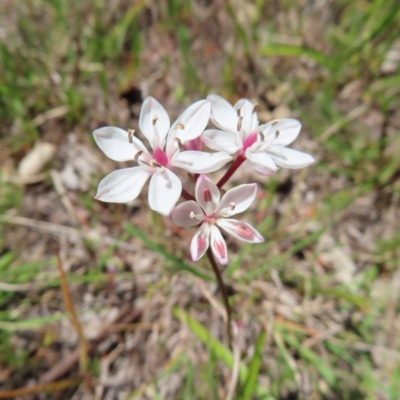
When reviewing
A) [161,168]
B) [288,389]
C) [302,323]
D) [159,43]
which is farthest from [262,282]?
[159,43]

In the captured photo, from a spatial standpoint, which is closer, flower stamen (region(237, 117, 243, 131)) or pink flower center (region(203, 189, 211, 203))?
pink flower center (region(203, 189, 211, 203))

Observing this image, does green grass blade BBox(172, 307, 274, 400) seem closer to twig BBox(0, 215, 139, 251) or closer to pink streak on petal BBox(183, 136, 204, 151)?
twig BBox(0, 215, 139, 251)

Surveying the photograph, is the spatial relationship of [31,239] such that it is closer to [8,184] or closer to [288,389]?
[8,184]

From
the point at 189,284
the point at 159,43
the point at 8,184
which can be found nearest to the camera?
the point at 189,284

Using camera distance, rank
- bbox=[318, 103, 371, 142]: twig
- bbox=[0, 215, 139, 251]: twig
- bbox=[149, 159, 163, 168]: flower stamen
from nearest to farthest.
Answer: bbox=[149, 159, 163, 168]: flower stamen → bbox=[0, 215, 139, 251]: twig → bbox=[318, 103, 371, 142]: twig

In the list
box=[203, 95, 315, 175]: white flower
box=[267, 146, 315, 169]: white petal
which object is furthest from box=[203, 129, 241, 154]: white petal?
box=[267, 146, 315, 169]: white petal

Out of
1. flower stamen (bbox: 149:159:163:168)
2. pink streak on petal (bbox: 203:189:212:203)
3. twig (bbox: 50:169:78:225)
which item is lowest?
twig (bbox: 50:169:78:225)
